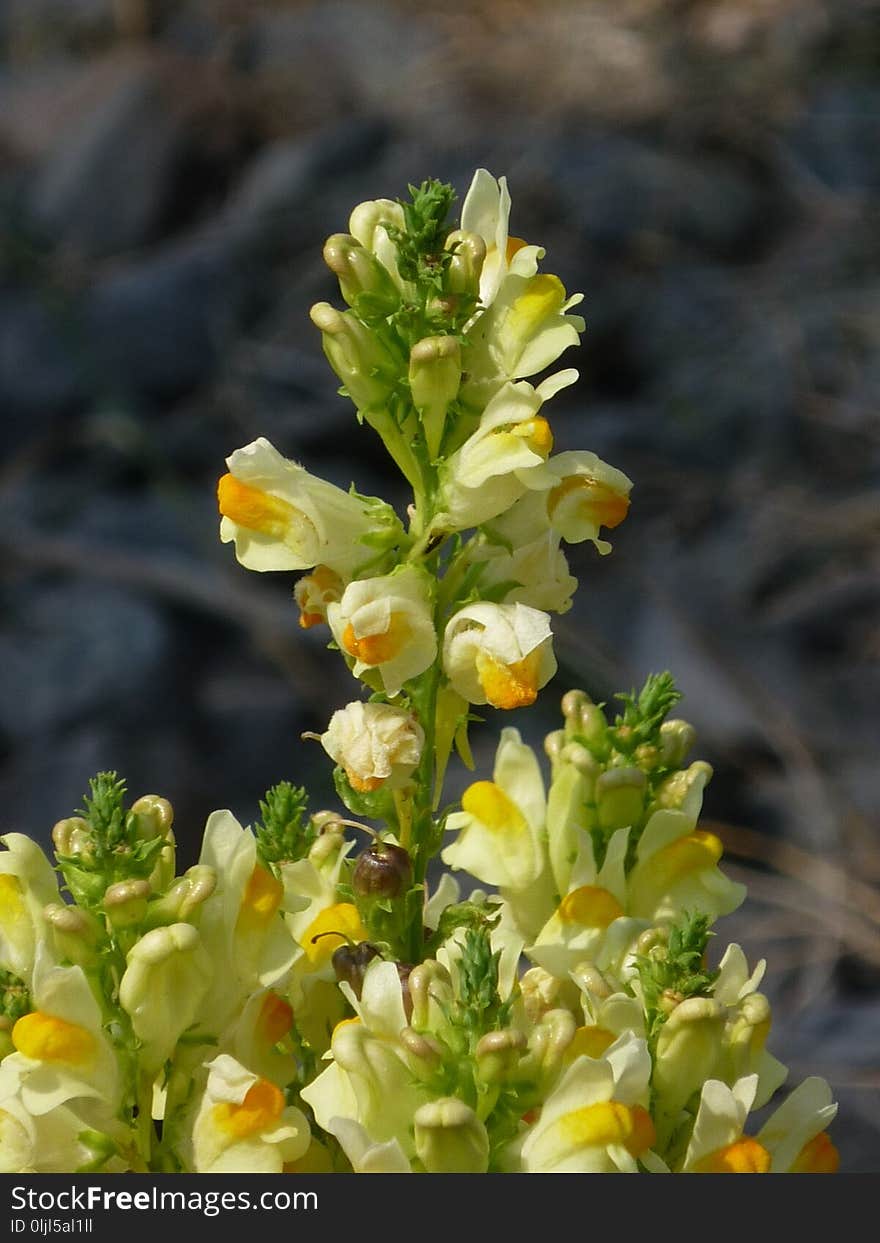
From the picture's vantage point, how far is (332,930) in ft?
3.95

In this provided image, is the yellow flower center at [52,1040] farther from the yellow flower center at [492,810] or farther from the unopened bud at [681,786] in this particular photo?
the unopened bud at [681,786]

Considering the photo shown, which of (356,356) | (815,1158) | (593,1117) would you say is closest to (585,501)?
(356,356)

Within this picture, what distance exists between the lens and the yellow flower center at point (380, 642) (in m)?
1.03

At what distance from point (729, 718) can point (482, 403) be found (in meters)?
2.93

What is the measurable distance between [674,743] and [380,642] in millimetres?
366

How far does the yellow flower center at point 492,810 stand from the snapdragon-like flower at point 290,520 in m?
0.30

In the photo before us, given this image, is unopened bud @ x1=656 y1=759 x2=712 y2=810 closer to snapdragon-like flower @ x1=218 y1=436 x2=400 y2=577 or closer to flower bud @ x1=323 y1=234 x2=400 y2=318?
snapdragon-like flower @ x1=218 y1=436 x2=400 y2=577

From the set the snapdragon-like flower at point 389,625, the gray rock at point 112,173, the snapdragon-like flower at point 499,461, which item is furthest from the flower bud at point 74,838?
the gray rock at point 112,173

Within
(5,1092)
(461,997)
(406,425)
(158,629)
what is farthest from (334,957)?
(158,629)

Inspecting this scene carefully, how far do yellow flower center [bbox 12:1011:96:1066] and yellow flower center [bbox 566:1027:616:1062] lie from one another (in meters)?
0.32

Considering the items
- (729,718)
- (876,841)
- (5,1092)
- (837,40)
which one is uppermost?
(837,40)

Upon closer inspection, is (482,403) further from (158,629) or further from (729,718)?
(158,629)

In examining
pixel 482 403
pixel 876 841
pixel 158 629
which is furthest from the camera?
pixel 158 629

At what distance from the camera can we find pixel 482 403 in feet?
3.73
